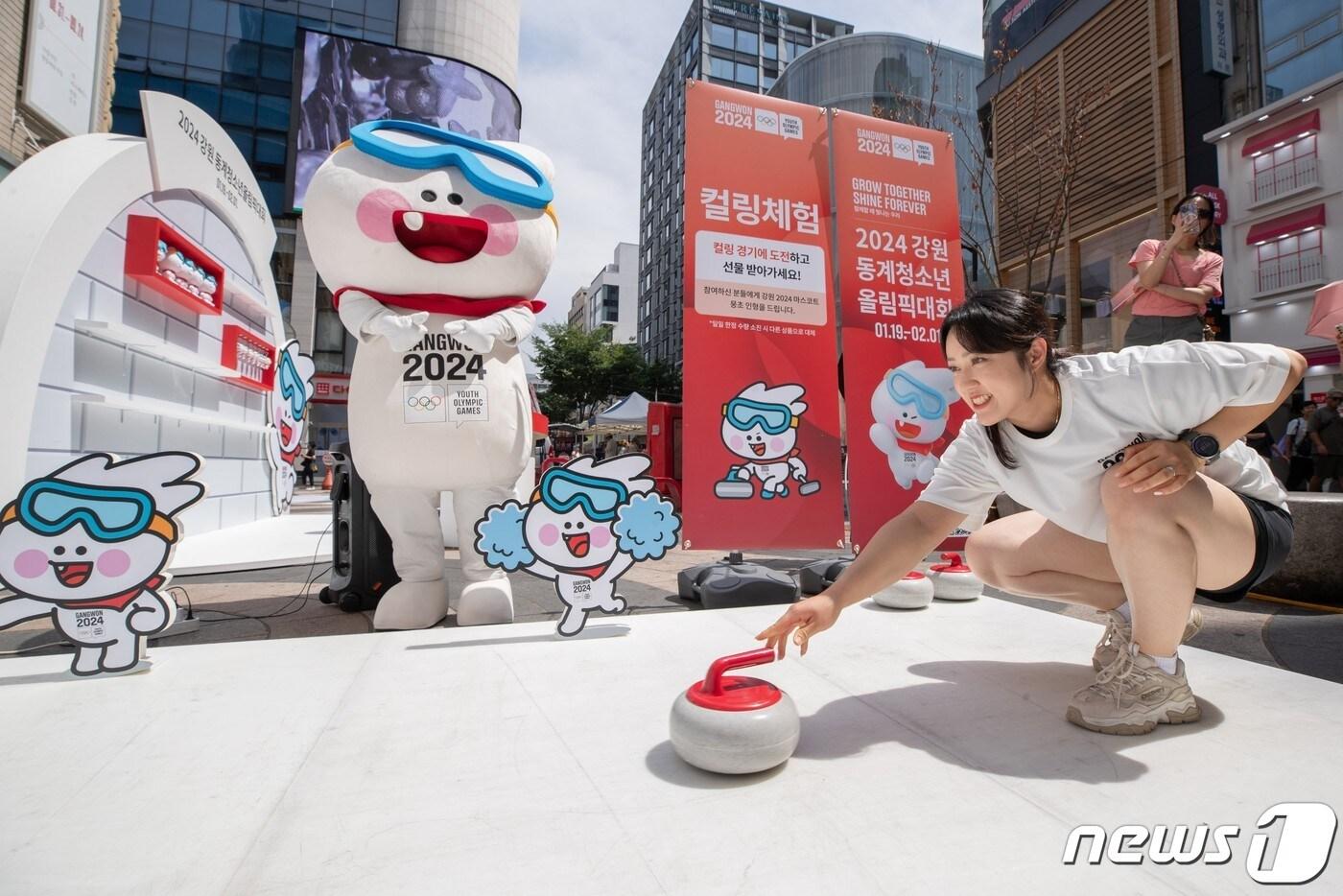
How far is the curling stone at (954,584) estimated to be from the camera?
9.58ft

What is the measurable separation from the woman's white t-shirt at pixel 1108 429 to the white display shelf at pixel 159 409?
190 inches

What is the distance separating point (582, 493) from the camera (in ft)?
7.79

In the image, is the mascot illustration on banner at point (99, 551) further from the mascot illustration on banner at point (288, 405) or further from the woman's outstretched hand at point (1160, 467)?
the mascot illustration on banner at point (288, 405)

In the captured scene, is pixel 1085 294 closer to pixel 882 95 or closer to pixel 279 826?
pixel 279 826

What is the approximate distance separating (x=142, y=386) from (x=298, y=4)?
22352mm

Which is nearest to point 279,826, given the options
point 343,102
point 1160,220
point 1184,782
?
point 1184,782

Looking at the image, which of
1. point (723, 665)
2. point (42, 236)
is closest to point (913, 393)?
point (723, 665)

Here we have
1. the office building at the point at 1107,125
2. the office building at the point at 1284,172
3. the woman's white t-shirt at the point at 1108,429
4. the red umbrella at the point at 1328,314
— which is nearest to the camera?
the woman's white t-shirt at the point at 1108,429

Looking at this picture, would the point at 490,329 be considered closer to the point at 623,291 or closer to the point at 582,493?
the point at 582,493

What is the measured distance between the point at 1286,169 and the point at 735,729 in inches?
491

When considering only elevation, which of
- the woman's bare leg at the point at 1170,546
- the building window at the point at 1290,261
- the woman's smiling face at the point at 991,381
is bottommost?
the woman's bare leg at the point at 1170,546

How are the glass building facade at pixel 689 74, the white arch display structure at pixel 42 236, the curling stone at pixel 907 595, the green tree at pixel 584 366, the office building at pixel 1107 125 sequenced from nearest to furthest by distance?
the curling stone at pixel 907 595 < the white arch display structure at pixel 42 236 < the office building at pixel 1107 125 < the green tree at pixel 584 366 < the glass building facade at pixel 689 74

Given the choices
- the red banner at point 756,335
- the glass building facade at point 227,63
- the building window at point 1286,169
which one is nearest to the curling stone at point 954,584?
Result: the red banner at point 756,335

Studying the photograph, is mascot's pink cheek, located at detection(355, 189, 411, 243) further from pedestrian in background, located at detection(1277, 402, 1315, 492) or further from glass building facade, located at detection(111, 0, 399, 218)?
glass building facade, located at detection(111, 0, 399, 218)
